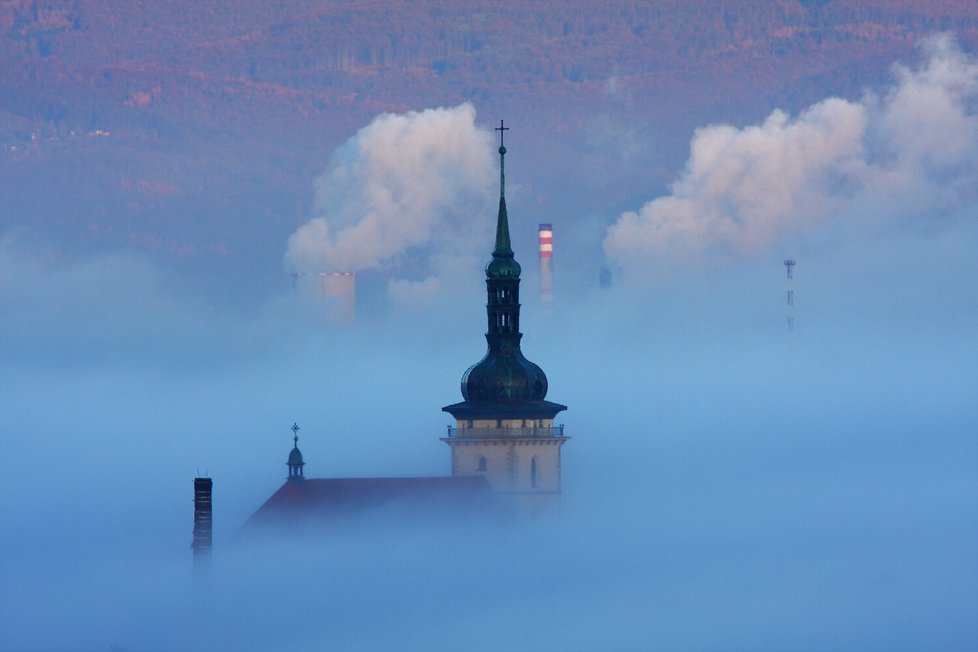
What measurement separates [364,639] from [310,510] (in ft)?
18.5

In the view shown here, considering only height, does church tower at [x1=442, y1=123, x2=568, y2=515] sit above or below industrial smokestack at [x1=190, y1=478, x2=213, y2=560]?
above

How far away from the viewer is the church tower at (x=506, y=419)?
6206 inches

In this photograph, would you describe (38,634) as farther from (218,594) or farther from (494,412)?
(494,412)

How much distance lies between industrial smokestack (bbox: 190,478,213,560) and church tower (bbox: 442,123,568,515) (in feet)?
33.9

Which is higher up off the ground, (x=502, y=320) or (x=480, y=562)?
(x=502, y=320)

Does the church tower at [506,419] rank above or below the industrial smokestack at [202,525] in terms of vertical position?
above

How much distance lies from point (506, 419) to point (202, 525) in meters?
13.3

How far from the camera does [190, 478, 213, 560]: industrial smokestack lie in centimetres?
15600

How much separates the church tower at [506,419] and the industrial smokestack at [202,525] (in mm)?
10332

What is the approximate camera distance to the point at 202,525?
156 metres

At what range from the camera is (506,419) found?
518ft

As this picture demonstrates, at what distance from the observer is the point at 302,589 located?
156 metres

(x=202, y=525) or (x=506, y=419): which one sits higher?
(x=506, y=419)

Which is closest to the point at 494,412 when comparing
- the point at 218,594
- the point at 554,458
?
the point at 554,458
